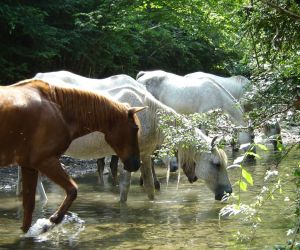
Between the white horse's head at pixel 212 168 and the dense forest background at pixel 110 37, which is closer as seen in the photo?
the white horse's head at pixel 212 168

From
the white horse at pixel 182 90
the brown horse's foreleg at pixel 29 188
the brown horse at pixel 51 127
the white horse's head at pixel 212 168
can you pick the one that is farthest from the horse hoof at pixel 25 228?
the white horse at pixel 182 90

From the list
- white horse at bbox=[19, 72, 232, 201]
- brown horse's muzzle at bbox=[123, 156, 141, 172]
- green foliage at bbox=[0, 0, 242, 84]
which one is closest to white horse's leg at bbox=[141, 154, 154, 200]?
white horse at bbox=[19, 72, 232, 201]

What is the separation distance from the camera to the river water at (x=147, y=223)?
21.8ft

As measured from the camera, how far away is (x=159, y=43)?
2012 centimetres

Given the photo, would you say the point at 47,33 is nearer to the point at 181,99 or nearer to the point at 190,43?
the point at 181,99

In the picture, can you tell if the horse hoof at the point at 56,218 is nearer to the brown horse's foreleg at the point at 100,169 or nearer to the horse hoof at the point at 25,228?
the horse hoof at the point at 25,228

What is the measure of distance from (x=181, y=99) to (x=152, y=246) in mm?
8770

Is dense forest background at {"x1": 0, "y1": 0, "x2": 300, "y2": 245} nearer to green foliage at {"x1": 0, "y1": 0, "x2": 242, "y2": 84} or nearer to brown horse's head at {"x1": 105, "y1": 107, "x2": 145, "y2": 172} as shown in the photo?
green foliage at {"x1": 0, "y1": 0, "x2": 242, "y2": 84}

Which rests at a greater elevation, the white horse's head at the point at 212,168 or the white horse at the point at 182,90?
the white horse at the point at 182,90

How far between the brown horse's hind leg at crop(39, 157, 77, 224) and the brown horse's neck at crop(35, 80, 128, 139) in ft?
1.65

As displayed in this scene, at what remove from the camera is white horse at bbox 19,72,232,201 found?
9.35m

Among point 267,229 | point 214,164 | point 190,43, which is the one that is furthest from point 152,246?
point 190,43

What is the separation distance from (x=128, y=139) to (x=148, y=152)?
212 centimetres

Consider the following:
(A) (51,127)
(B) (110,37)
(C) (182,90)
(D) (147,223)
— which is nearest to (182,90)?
(C) (182,90)
